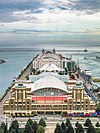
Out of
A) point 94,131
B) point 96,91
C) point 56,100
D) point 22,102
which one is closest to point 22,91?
point 22,102

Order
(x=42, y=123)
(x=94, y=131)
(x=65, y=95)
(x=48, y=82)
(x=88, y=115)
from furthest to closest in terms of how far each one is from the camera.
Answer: (x=48, y=82) → (x=65, y=95) → (x=88, y=115) → (x=42, y=123) → (x=94, y=131)

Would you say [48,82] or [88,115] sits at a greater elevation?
[48,82]

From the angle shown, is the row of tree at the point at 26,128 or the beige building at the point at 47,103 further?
the beige building at the point at 47,103

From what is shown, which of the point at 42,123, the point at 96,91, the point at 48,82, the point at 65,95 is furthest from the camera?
the point at 96,91

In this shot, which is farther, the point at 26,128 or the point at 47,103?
the point at 47,103

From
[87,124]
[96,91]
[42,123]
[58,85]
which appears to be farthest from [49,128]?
[96,91]

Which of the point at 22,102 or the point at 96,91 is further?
the point at 96,91

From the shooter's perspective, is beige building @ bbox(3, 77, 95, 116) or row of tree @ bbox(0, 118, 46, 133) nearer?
row of tree @ bbox(0, 118, 46, 133)

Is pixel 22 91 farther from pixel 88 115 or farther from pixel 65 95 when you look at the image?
pixel 88 115

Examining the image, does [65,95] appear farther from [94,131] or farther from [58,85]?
[94,131]
